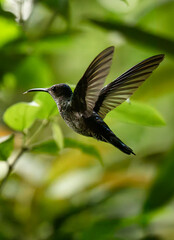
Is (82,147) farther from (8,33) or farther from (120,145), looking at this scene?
(8,33)

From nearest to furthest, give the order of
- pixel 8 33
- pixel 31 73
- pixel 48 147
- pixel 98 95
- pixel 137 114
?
pixel 98 95 < pixel 137 114 < pixel 48 147 < pixel 8 33 < pixel 31 73

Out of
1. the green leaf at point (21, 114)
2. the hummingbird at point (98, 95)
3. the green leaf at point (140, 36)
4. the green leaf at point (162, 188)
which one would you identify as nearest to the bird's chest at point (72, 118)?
the hummingbird at point (98, 95)

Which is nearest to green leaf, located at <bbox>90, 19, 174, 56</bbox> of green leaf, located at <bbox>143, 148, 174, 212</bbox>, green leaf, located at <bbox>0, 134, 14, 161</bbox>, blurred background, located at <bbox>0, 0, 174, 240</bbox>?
blurred background, located at <bbox>0, 0, 174, 240</bbox>

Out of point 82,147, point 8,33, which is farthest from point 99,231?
point 8,33

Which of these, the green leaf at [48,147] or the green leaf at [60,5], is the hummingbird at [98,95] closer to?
the green leaf at [48,147]

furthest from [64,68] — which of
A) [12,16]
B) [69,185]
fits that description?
[12,16]
